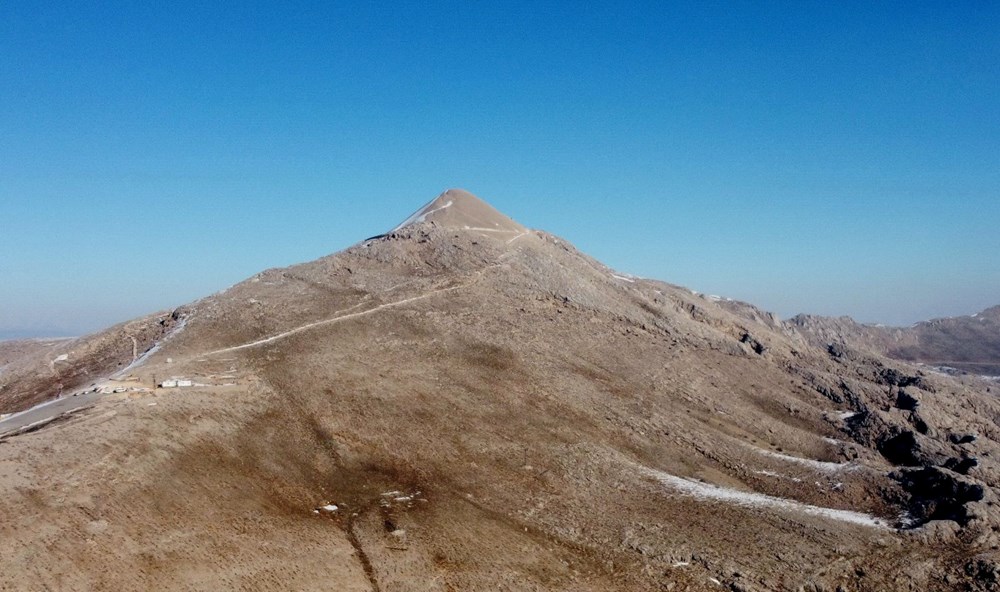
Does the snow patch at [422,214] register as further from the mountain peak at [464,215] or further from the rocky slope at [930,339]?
the rocky slope at [930,339]


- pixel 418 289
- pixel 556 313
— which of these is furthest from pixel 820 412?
pixel 418 289

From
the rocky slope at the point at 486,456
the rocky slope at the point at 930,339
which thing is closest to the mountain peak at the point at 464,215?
the rocky slope at the point at 486,456

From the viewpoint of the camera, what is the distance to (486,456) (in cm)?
3528

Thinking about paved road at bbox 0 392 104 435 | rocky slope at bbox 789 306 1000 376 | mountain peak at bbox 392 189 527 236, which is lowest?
rocky slope at bbox 789 306 1000 376

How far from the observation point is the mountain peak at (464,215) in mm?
71625

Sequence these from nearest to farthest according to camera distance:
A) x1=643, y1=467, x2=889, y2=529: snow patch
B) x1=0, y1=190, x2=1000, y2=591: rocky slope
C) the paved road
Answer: x1=0, y1=190, x2=1000, y2=591: rocky slope < the paved road < x1=643, y1=467, x2=889, y2=529: snow patch

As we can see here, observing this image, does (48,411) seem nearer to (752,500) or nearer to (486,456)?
(486,456)

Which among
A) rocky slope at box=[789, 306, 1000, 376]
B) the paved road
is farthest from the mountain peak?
rocky slope at box=[789, 306, 1000, 376]

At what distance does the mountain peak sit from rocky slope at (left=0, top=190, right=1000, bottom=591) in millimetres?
11262

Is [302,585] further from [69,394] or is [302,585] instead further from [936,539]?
[936,539]

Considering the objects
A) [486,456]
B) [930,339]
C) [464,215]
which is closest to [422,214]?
[464,215]

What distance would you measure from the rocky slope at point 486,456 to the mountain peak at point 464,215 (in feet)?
36.9

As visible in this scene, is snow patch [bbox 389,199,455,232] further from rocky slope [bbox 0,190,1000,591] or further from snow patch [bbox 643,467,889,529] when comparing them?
snow patch [bbox 643,467,889,529]

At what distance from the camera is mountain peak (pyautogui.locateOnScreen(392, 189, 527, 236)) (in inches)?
2820
